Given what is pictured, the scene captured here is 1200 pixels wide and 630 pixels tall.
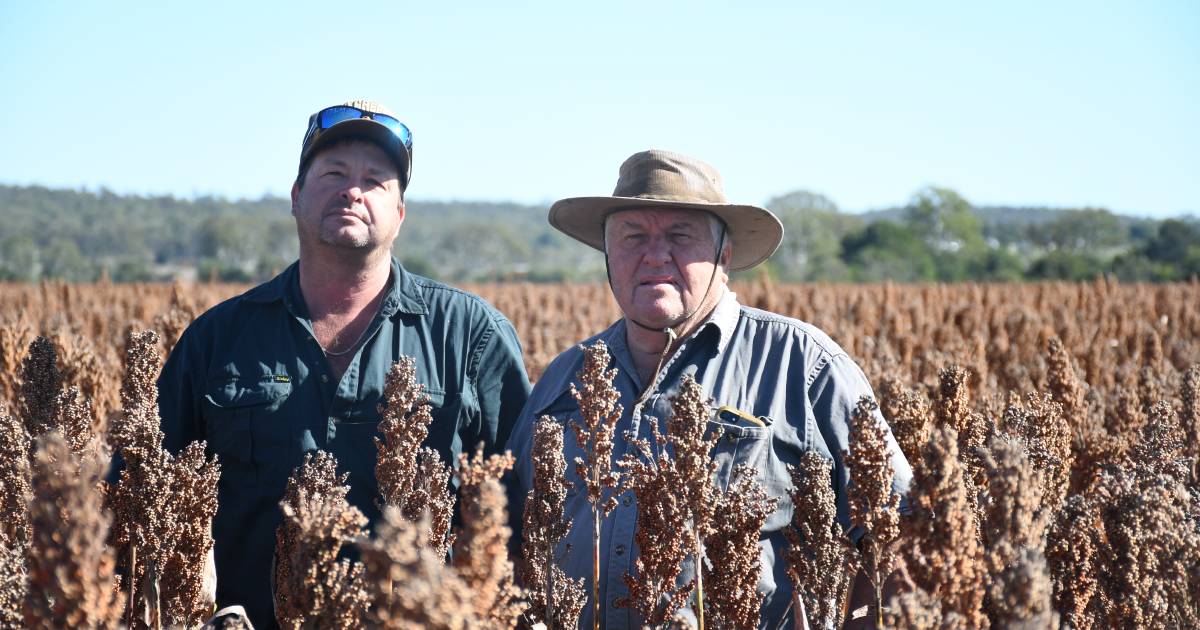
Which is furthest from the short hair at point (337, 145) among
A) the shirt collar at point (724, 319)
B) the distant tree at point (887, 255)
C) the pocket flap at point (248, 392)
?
the distant tree at point (887, 255)

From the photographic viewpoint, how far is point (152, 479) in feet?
7.72

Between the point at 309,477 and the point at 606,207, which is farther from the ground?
the point at 606,207

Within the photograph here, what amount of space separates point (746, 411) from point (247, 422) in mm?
1994

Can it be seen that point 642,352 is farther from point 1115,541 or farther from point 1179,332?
point 1179,332

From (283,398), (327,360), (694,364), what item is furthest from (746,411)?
(283,398)

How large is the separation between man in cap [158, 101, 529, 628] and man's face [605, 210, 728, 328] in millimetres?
774

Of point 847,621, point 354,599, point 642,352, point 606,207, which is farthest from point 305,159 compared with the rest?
point 847,621

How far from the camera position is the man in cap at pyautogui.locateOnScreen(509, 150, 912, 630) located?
3.39 m

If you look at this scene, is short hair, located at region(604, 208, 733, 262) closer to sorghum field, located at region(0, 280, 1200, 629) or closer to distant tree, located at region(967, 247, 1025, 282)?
sorghum field, located at region(0, 280, 1200, 629)

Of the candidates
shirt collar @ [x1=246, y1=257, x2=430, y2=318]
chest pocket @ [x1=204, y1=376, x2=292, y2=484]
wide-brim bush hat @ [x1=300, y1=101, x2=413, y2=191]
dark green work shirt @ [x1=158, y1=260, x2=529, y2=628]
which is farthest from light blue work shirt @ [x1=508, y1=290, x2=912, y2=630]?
wide-brim bush hat @ [x1=300, y1=101, x2=413, y2=191]

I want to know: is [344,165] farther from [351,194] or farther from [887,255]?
[887,255]

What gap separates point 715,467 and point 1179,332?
12.1 metres

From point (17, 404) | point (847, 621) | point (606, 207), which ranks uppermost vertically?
point (606, 207)

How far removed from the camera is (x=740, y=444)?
3402 millimetres
